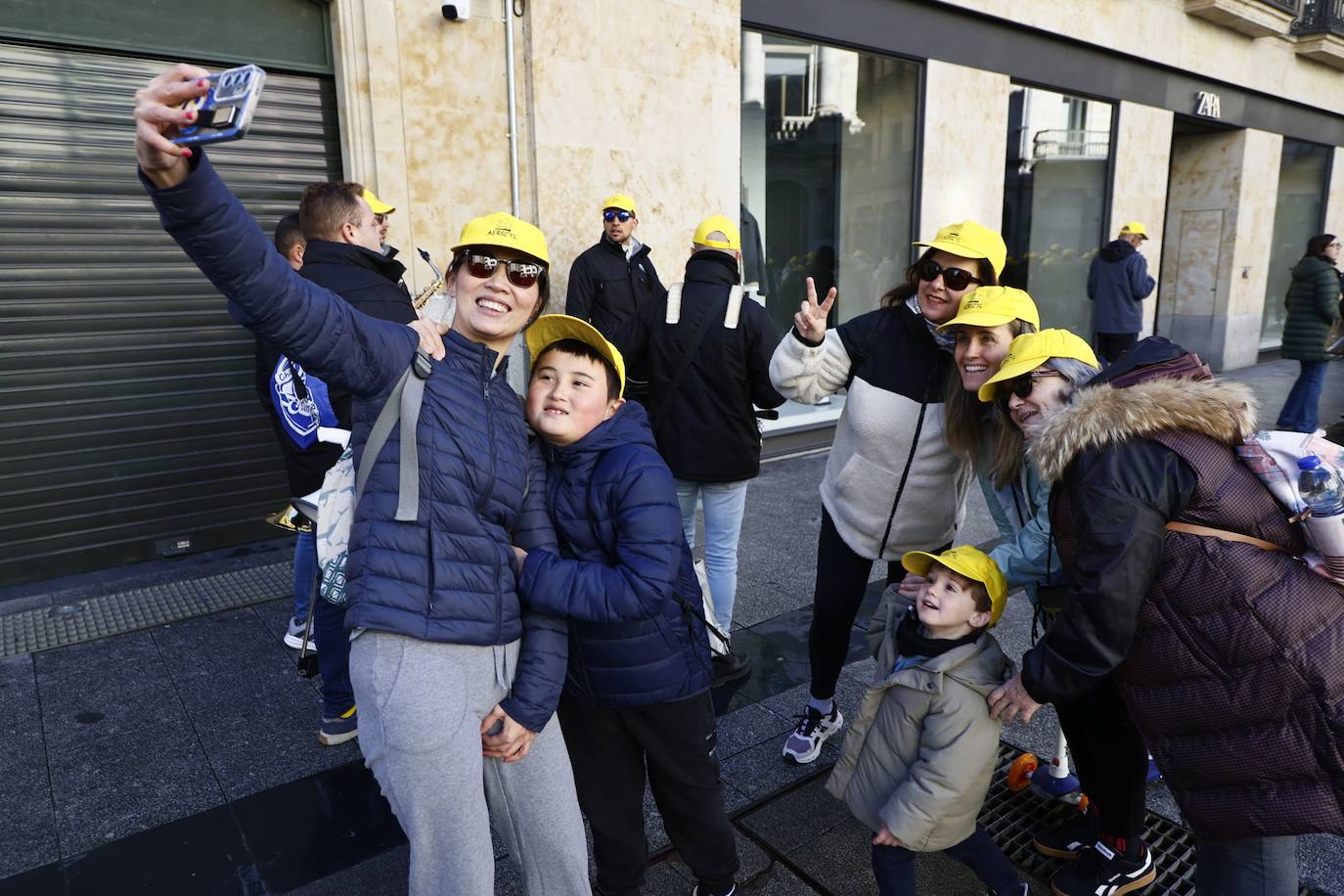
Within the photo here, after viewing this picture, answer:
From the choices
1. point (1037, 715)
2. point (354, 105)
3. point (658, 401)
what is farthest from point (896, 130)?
point (1037, 715)

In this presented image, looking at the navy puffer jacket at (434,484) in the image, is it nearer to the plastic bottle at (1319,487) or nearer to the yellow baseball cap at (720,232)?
the plastic bottle at (1319,487)

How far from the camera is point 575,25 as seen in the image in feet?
20.8

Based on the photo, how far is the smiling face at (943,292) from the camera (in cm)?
277

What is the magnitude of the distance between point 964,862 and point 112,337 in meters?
5.44

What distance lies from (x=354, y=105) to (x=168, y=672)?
11.7 feet

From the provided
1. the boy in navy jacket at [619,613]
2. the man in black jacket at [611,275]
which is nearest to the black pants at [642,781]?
the boy in navy jacket at [619,613]

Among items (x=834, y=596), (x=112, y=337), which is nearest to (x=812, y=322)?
(x=834, y=596)

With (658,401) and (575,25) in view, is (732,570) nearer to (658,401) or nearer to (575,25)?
(658,401)

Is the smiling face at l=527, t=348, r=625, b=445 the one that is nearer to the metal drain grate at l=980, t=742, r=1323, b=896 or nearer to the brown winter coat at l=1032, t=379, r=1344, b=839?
the brown winter coat at l=1032, t=379, r=1344, b=839

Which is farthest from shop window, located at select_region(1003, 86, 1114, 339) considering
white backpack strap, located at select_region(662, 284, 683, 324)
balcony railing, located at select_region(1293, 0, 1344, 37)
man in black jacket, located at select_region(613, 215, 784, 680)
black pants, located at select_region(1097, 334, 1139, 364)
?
white backpack strap, located at select_region(662, 284, 683, 324)

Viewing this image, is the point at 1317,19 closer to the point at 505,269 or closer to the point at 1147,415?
the point at 1147,415

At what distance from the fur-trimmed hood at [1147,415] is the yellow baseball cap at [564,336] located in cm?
108

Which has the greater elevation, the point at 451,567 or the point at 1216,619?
the point at 451,567

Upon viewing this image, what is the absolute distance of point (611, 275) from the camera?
624cm
